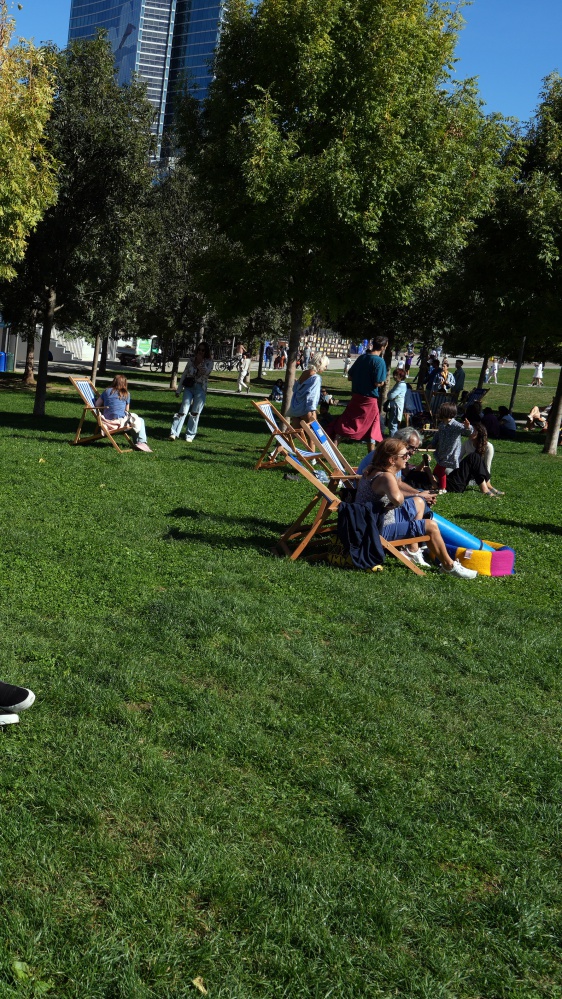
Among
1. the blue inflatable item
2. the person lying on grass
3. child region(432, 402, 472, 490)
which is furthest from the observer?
child region(432, 402, 472, 490)

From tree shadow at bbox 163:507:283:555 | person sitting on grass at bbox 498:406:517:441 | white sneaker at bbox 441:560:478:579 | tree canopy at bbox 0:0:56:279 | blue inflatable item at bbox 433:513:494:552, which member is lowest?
tree shadow at bbox 163:507:283:555

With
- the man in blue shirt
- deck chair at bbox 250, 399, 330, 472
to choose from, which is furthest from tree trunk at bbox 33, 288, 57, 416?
the man in blue shirt

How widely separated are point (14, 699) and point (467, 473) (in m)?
8.76

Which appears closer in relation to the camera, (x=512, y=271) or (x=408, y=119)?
(x=408, y=119)

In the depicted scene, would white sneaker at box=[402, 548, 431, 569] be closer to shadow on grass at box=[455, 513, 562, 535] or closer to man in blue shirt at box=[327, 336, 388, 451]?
shadow on grass at box=[455, 513, 562, 535]

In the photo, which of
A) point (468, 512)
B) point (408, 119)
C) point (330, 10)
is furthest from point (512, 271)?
point (468, 512)

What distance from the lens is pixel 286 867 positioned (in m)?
3.36

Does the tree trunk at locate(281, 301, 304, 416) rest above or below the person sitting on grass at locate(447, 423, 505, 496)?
above

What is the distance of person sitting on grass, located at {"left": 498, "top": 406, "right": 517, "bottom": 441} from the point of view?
21.3 m

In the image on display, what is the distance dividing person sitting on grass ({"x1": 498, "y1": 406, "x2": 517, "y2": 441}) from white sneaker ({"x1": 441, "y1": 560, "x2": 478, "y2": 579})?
14233mm

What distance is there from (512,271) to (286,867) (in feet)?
55.2

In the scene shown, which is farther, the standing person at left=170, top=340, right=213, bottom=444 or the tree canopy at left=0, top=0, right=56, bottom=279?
the standing person at left=170, top=340, right=213, bottom=444

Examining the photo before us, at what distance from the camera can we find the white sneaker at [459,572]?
25.0ft

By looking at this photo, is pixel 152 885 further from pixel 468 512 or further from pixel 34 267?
pixel 34 267
